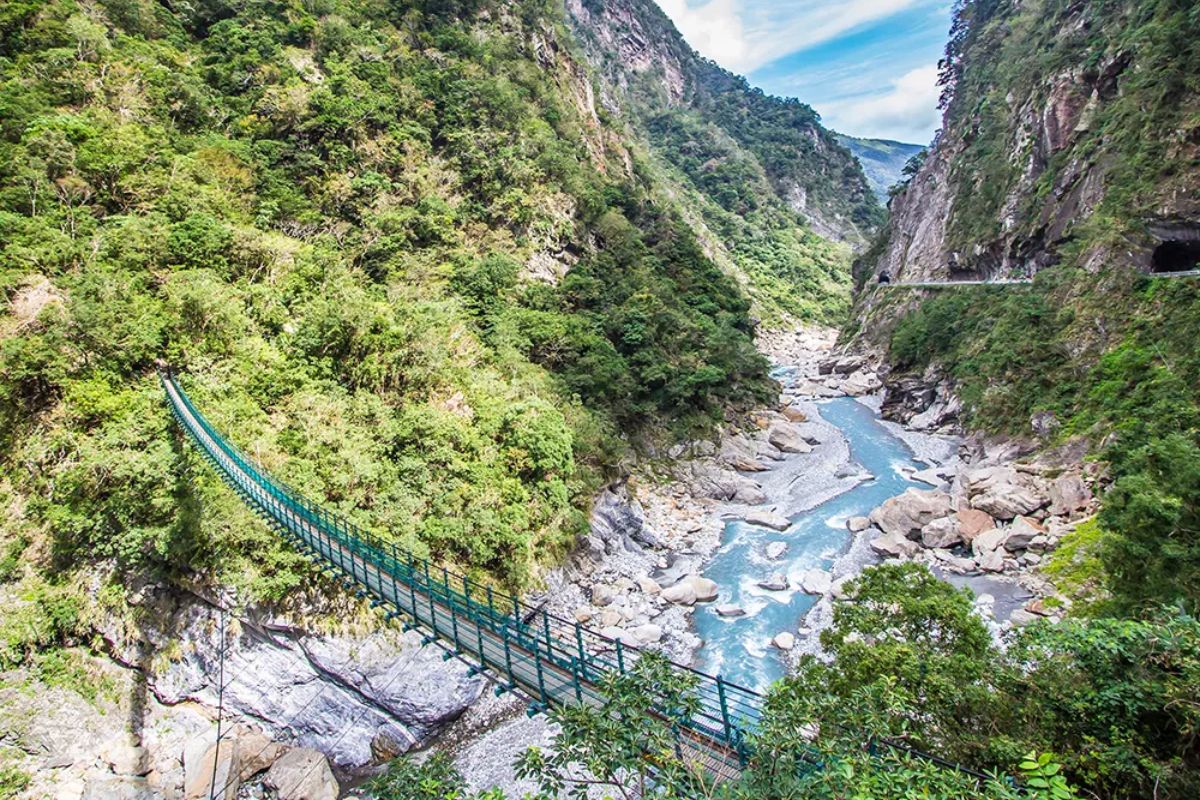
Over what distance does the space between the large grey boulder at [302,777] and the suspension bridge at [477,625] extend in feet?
11.6

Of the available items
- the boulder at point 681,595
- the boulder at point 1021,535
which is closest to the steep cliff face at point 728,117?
the boulder at point 1021,535

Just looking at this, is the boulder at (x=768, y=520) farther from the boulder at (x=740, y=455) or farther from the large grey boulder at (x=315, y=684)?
the large grey boulder at (x=315, y=684)

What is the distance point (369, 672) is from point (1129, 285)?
28.6 metres

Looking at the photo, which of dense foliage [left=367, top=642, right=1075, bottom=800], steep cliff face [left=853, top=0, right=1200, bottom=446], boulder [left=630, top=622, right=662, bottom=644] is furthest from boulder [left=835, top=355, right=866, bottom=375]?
dense foliage [left=367, top=642, right=1075, bottom=800]

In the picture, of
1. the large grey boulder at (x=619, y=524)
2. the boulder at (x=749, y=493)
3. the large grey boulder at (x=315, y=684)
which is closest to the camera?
the large grey boulder at (x=315, y=684)

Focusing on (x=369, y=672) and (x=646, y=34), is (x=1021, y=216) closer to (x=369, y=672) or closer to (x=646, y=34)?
(x=369, y=672)

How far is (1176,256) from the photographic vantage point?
71.8ft

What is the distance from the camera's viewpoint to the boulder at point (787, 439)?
2766 cm

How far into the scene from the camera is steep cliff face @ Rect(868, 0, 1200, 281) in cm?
2156

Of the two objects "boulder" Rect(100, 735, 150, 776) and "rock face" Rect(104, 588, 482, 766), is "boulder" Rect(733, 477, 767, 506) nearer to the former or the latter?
"rock face" Rect(104, 588, 482, 766)

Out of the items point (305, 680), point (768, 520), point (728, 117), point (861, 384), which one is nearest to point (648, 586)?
point (768, 520)

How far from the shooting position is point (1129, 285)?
68.8 feet

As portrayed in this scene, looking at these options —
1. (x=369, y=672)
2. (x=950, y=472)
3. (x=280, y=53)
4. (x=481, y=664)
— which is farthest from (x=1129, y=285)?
(x=280, y=53)

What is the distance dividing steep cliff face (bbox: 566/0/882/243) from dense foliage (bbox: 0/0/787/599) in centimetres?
6789
